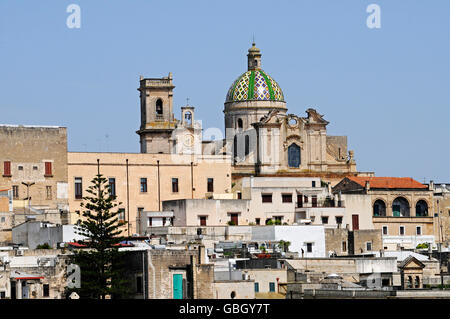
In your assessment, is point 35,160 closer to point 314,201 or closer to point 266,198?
point 266,198

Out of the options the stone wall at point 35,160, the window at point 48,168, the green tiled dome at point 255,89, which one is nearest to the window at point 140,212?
the stone wall at point 35,160

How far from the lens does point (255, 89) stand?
Result: 79.0 metres

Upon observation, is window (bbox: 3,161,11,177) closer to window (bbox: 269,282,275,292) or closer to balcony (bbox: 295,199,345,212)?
balcony (bbox: 295,199,345,212)

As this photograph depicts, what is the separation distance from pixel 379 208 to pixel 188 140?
10.4 m

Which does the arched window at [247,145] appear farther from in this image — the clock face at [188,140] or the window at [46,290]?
the window at [46,290]

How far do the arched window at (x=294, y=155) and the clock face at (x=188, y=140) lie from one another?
244 inches

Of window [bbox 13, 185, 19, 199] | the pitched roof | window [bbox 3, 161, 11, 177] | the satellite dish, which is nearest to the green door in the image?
the satellite dish

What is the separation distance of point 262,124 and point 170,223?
1315 centimetres

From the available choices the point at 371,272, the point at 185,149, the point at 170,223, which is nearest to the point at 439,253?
the point at 371,272

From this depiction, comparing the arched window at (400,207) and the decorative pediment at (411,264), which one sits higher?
the arched window at (400,207)

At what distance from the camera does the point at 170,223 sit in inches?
2381

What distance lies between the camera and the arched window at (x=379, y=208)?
67.7m

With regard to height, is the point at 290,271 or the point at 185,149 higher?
the point at 185,149

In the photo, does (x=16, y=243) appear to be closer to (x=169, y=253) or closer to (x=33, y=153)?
(x=33, y=153)
